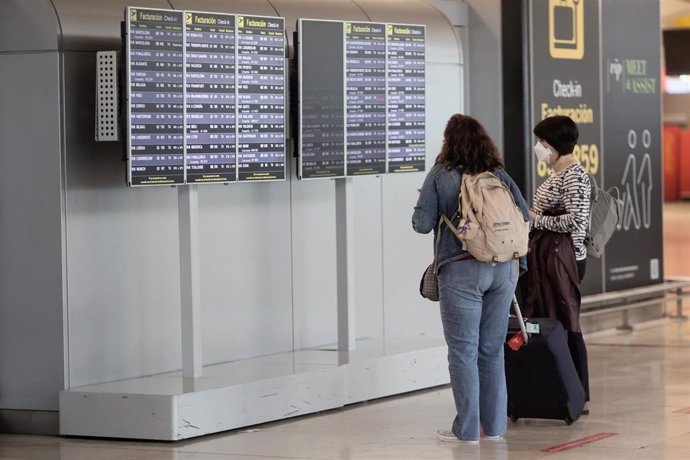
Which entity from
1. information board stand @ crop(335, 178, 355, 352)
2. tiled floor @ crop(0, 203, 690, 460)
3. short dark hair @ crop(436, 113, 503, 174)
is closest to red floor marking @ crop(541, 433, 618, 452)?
tiled floor @ crop(0, 203, 690, 460)

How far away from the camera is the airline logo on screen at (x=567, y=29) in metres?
10.4

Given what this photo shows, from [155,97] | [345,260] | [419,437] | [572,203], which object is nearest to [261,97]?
[155,97]

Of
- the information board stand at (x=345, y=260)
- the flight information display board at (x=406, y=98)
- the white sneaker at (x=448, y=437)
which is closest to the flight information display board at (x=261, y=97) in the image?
the information board stand at (x=345, y=260)

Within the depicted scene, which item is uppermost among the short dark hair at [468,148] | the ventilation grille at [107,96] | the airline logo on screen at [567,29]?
the airline logo on screen at [567,29]

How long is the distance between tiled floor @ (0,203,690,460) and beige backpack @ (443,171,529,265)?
935mm

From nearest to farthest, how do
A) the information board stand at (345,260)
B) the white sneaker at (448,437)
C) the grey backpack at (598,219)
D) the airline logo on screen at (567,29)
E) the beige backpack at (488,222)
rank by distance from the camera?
the beige backpack at (488,222) → the white sneaker at (448,437) → the grey backpack at (598,219) → the information board stand at (345,260) → the airline logo on screen at (567,29)

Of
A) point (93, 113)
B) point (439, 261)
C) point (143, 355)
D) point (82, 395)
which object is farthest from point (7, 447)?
point (439, 261)

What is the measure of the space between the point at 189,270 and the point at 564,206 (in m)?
1.95

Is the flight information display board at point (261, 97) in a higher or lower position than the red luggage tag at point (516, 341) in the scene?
higher

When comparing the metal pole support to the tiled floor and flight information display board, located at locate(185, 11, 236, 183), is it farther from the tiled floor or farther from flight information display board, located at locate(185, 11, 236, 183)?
flight information display board, located at locate(185, 11, 236, 183)

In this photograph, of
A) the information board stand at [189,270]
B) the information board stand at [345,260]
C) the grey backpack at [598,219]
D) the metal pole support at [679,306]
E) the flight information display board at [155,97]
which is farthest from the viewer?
the metal pole support at [679,306]

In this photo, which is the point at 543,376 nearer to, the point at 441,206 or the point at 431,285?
the point at 431,285

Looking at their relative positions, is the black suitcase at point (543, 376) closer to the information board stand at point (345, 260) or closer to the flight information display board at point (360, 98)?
the information board stand at point (345, 260)

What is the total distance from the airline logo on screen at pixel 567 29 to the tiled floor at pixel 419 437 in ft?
9.64
